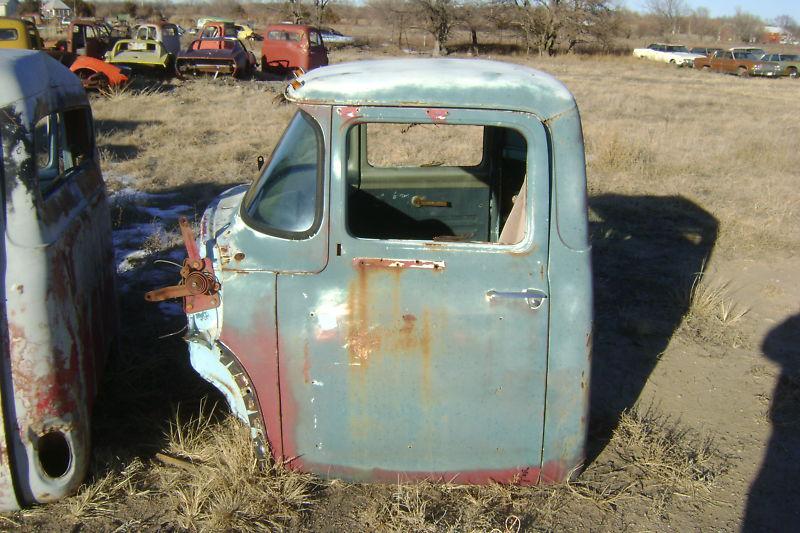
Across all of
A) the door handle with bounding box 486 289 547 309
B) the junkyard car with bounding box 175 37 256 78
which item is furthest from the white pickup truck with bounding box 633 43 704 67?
the door handle with bounding box 486 289 547 309

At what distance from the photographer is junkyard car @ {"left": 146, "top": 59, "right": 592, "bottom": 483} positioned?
276cm

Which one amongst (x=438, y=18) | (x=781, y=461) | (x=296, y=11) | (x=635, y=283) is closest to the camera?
(x=781, y=461)

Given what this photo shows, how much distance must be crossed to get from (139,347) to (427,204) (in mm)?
1916

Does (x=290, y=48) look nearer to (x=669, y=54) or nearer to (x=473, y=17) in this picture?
(x=669, y=54)

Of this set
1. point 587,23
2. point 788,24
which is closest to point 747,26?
point 788,24

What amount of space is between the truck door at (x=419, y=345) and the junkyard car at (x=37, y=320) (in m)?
0.79

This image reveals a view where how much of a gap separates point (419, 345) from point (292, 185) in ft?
2.65

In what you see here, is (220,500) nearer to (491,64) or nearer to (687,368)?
(491,64)

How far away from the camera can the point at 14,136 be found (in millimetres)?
2594

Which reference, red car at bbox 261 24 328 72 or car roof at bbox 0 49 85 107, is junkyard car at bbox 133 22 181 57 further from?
car roof at bbox 0 49 85 107

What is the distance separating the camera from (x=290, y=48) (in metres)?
25.2

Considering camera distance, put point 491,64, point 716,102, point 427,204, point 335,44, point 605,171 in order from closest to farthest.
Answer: point 491,64 < point 427,204 < point 605,171 < point 716,102 < point 335,44

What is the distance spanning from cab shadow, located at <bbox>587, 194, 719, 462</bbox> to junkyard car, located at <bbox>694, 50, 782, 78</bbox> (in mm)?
30428

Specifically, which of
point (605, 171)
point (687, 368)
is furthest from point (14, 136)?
point (605, 171)
